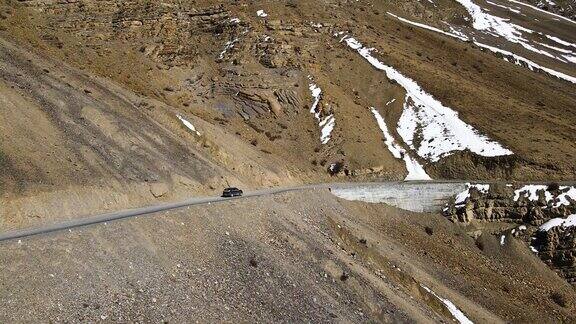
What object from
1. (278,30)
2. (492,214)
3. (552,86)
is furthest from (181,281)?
(552,86)

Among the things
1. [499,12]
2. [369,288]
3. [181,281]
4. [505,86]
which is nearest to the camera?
[181,281]

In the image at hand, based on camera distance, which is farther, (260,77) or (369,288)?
(260,77)

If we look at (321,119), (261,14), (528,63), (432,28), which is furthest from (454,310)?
(432,28)

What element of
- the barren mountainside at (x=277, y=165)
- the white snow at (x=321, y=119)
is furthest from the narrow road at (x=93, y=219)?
the white snow at (x=321, y=119)

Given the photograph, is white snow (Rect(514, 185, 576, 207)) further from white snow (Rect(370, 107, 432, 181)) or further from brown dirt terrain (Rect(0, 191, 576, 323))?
white snow (Rect(370, 107, 432, 181))

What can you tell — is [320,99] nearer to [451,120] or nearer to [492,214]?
[451,120]

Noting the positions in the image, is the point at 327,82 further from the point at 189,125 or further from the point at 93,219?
the point at 93,219

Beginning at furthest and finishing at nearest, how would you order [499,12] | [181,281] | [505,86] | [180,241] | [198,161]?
[499,12] → [505,86] → [198,161] → [180,241] → [181,281]
